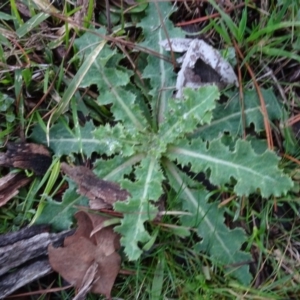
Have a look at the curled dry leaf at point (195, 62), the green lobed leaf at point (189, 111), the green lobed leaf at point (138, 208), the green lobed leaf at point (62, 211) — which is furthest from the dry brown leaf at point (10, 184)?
the curled dry leaf at point (195, 62)

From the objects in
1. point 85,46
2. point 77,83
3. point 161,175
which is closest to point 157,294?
point 161,175

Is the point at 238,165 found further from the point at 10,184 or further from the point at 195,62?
the point at 10,184

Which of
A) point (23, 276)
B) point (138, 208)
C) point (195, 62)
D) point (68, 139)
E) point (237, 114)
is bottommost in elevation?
point (23, 276)

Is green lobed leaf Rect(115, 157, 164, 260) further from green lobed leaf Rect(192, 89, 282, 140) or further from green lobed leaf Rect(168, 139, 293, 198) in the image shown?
green lobed leaf Rect(192, 89, 282, 140)

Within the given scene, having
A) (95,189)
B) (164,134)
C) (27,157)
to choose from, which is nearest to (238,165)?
(164,134)

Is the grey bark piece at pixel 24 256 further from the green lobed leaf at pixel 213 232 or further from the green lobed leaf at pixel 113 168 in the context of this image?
the green lobed leaf at pixel 213 232

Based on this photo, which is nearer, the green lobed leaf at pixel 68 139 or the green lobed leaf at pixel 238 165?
the green lobed leaf at pixel 238 165
